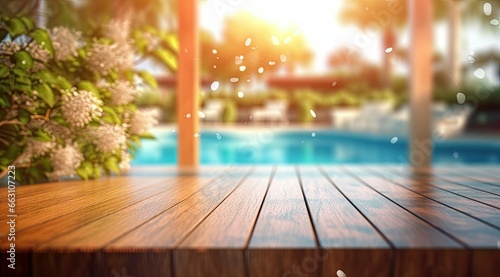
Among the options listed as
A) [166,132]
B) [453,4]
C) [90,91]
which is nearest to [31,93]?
[90,91]

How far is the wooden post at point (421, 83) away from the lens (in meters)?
3.48

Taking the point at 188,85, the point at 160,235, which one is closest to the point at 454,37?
the point at 188,85

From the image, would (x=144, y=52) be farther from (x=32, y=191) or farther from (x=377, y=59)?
(x=377, y=59)

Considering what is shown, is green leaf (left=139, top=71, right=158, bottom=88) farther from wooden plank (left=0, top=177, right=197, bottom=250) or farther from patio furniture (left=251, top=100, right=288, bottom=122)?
patio furniture (left=251, top=100, right=288, bottom=122)

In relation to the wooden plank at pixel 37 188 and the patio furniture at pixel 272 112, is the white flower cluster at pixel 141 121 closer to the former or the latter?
the wooden plank at pixel 37 188

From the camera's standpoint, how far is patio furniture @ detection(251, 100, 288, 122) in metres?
12.0

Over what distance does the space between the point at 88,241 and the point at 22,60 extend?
1251 millimetres

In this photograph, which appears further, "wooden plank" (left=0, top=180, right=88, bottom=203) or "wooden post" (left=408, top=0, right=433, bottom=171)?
"wooden post" (left=408, top=0, right=433, bottom=171)

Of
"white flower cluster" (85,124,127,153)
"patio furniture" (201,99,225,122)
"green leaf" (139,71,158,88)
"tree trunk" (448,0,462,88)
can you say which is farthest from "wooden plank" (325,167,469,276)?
"tree trunk" (448,0,462,88)

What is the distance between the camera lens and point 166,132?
30.7 feet

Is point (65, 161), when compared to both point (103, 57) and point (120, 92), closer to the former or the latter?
point (120, 92)

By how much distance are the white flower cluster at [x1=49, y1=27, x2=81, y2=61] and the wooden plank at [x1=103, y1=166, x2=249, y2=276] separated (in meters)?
1.11

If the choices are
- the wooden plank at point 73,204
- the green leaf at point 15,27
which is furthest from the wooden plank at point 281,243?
the green leaf at point 15,27

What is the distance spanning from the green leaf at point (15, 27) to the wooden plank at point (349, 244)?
151 centimetres
